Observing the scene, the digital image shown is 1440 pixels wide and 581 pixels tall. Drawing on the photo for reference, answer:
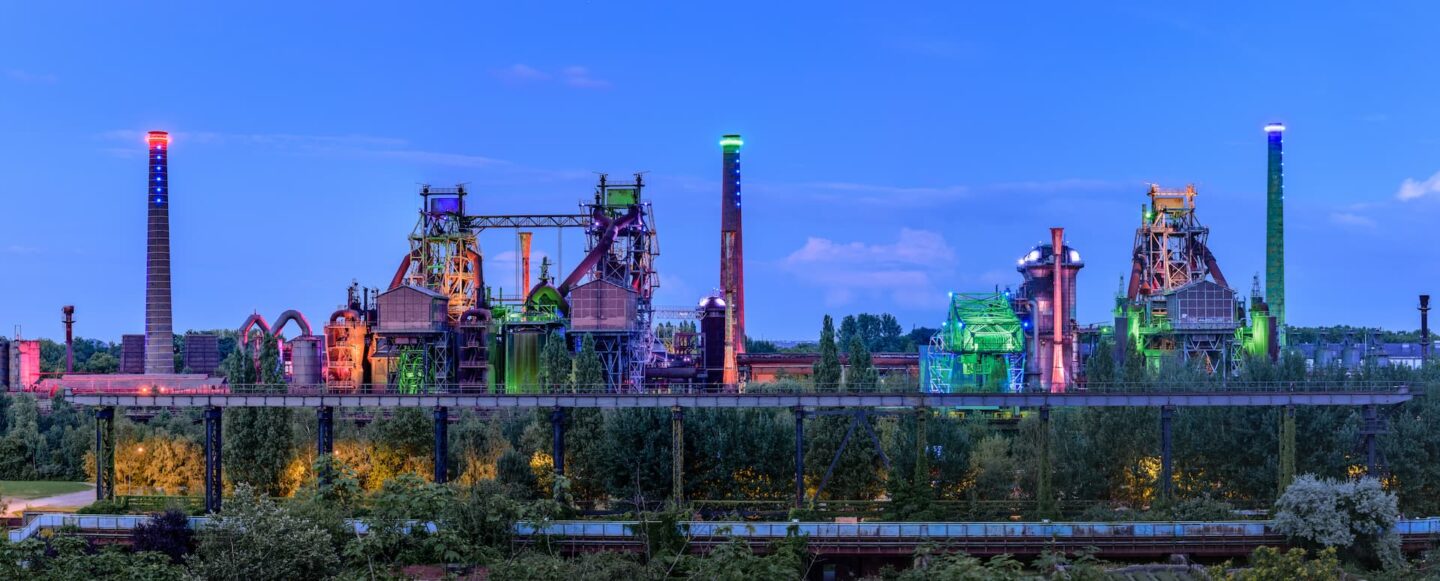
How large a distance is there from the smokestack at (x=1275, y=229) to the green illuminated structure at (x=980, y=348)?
31916mm

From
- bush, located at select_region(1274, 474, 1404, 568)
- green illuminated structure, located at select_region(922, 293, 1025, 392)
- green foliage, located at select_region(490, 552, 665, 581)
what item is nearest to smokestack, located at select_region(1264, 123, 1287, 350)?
green illuminated structure, located at select_region(922, 293, 1025, 392)

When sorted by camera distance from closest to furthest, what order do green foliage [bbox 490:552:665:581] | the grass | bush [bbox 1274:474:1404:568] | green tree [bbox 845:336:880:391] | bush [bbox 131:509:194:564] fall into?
green foliage [bbox 490:552:665:581] < bush [bbox 1274:474:1404:568] < bush [bbox 131:509:194:564] < green tree [bbox 845:336:880:391] < the grass

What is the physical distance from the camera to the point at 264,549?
5459cm

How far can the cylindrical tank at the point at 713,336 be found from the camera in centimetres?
12569

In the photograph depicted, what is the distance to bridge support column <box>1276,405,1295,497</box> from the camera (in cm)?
7056

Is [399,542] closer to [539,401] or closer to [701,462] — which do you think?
[539,401]

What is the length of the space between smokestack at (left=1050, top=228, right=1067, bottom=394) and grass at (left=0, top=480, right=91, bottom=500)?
77.8 m

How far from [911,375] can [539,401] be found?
2968 inches

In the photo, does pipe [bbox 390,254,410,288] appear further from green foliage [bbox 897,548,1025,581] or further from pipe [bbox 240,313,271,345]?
green foliage [bbox 897,548,1025,581]

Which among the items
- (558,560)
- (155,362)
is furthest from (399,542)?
(155,362)

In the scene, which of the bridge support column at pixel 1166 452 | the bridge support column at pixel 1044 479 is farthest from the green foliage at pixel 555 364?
the bridge support column at pixel 1166 452

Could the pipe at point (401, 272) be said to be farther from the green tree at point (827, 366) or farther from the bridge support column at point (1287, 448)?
the bridge support column at point (1287, 448)

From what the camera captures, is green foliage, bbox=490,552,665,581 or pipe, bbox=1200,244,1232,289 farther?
pipe, bbox=1200,244,1232,289

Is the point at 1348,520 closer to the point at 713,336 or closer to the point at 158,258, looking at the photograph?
the point at 713,336
